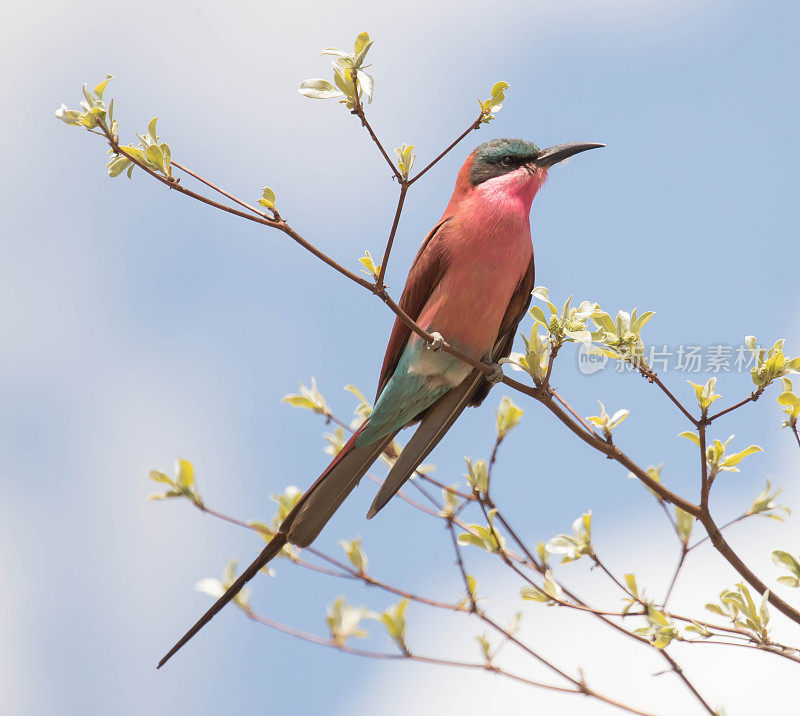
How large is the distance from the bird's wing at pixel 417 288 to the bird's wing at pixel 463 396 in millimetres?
288

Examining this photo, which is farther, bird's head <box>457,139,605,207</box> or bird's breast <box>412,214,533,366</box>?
bird's head <box>457,139,605,207</box>

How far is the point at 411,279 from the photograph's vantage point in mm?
3758

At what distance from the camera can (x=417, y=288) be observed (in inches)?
145

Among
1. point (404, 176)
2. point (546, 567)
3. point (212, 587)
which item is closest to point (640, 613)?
point (546, 567)

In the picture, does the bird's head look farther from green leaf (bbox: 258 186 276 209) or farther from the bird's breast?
green leaf (bbox: 258 186 276 209)

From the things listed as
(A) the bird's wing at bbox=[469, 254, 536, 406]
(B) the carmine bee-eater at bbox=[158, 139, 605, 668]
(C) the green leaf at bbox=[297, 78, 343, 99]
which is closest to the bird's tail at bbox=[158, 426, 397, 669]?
(B) the carmine bee-eater at bbox=[158, 139, 605, 668]

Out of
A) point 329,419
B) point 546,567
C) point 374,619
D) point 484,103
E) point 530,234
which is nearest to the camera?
point 484,103

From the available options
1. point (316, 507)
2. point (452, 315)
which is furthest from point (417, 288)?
point (316, 507)

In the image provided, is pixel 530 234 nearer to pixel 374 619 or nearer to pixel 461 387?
pixel 461 387

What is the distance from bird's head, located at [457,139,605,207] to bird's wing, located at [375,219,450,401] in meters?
0.34

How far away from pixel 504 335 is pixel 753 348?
5.23 ft

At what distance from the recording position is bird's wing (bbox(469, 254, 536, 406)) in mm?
3781

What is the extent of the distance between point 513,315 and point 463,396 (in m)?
0.46

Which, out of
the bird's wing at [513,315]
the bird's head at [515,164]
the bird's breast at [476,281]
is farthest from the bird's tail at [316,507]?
the bird's head at [515,164]
